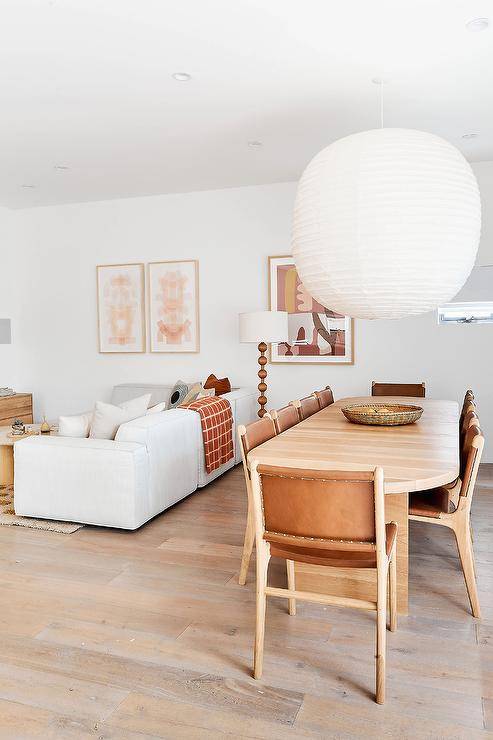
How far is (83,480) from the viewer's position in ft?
12.1

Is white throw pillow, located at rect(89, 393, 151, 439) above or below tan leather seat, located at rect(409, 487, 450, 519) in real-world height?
above

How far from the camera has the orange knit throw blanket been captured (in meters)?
4.53

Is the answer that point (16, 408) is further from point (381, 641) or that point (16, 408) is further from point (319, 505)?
point (381, 641)

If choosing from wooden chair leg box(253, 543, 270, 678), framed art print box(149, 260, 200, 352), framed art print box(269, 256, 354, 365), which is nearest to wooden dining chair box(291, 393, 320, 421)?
wooden chair leg box(253, 543, 270, 678)

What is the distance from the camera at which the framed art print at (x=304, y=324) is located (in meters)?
5.65

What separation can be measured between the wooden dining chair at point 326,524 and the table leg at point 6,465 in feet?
10.3

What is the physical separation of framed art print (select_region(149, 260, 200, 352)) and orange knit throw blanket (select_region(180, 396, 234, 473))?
1.37 metres

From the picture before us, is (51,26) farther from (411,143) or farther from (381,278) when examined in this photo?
(381,278)

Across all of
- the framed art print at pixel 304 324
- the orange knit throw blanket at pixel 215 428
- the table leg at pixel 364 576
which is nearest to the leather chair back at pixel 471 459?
the table leg at pixel 364 576

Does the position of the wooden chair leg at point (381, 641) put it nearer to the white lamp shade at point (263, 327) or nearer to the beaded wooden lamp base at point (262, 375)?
the white lamp shade at point (263, 327)

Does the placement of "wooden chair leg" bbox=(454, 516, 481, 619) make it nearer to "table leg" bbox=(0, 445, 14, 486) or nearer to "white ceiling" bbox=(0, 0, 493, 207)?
"white ceiling" bbox=(0, 0, 493, 207)

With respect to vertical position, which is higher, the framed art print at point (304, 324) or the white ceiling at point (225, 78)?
the white ceiling at point (225, 78)

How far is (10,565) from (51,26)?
270 cm

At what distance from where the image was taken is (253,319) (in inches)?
200
